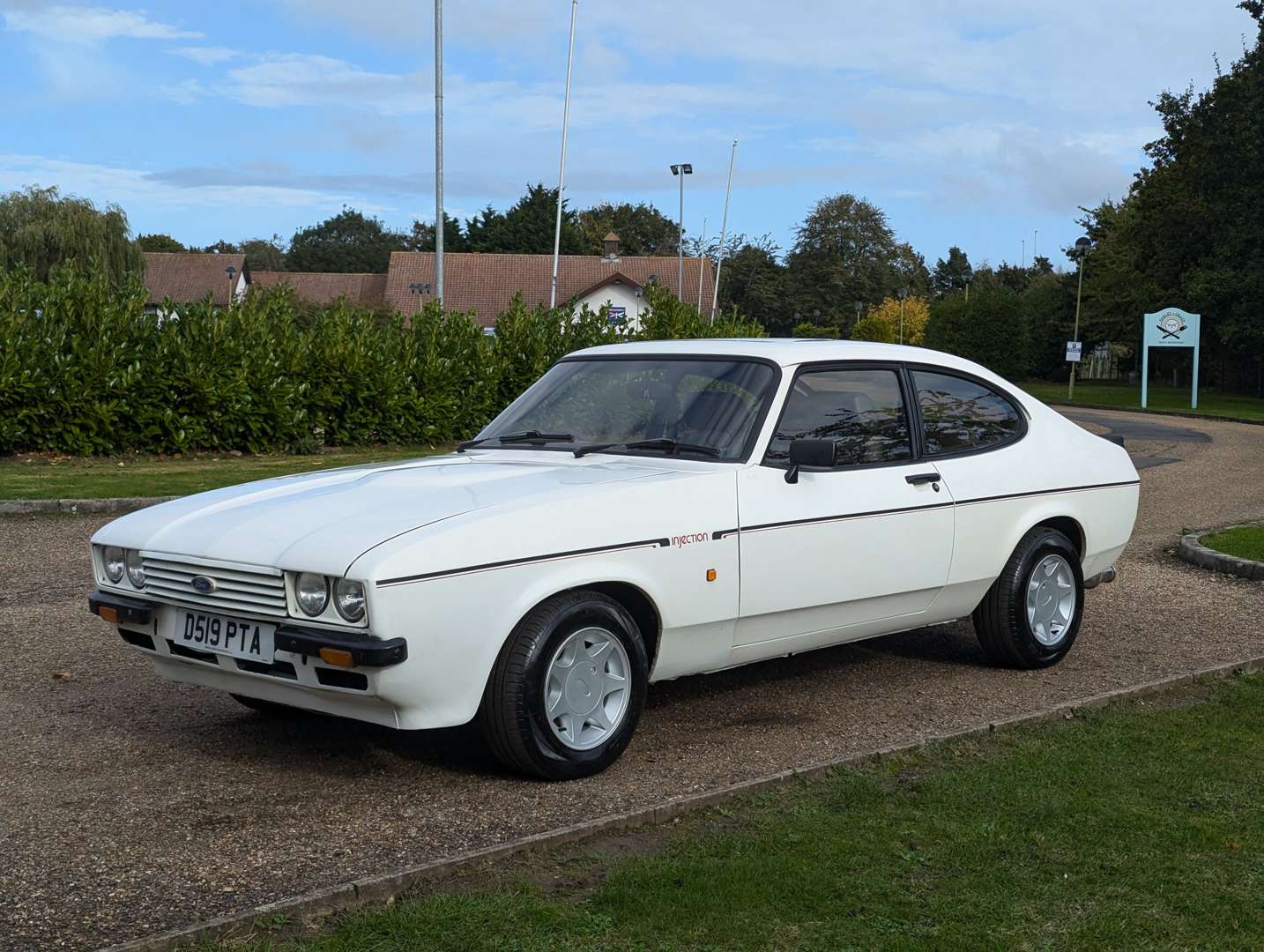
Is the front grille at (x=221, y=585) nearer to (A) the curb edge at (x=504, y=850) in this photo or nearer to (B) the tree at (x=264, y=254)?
(A) the curb edge at (x=504, y=850)

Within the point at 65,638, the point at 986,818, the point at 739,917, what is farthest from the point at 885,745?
the point at 65,638

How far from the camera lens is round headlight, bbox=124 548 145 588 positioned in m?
5.28

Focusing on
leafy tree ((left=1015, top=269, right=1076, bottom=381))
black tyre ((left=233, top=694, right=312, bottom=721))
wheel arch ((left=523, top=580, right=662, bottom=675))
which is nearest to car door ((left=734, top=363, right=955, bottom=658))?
wheel arch ((left=523, top=580, right=662, bottom=675))

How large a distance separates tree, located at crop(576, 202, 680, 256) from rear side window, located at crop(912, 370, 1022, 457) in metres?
119

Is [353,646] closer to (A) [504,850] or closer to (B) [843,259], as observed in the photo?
(A) [504,850]

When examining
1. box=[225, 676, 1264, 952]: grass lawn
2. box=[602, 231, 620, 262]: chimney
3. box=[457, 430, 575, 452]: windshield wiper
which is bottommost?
box=[225, 676, 1264, 952]: grass lawn

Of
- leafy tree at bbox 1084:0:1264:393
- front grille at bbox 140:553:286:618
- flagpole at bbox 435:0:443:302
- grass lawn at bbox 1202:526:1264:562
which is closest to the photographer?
front grille at bbox 140:553:286:618

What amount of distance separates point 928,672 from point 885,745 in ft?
5.53

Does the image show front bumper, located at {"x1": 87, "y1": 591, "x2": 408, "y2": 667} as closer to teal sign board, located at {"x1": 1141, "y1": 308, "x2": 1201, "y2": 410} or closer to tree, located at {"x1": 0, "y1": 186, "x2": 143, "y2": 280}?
teal sign board, located at {"x1": 1141, "y1": 308, "x2": 1201, "y2": 410}

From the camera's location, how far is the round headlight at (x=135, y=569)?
5.28 metres

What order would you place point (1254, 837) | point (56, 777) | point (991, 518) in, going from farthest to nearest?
point (991, 518) → point (56, 777) → point (1254, 837)

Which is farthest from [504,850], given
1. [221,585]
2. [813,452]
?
[813,452]

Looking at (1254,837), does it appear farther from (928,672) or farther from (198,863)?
(198,863)

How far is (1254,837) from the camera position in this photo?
182 inches
